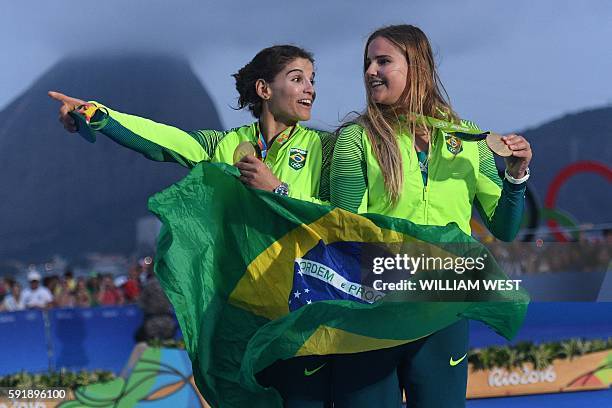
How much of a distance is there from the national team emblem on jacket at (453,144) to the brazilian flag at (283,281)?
24cm

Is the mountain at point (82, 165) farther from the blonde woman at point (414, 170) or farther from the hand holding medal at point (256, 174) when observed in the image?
the blonde woman at point (414, 170)

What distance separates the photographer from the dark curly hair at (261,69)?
11.7ft

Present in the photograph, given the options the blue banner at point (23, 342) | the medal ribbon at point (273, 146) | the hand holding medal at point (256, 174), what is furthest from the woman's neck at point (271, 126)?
the blue banner at point (23, 342)

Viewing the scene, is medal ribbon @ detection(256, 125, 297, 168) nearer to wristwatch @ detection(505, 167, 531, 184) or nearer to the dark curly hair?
the dark curly hair

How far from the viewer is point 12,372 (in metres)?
6.99

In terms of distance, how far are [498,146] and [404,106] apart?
13.3 inches

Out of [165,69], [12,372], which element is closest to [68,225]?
[165,69]

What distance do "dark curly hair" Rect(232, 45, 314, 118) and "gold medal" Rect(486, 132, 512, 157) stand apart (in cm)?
98

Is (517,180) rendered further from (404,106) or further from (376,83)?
(376,83)

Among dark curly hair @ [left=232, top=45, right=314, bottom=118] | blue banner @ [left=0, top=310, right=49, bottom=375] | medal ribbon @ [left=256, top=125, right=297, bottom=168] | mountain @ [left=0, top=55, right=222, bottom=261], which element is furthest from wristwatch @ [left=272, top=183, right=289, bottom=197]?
mountain @ [left=0, top=55, right=222, bottom=261]

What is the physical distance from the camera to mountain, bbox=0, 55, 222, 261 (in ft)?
66.4

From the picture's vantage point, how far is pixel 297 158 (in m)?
3.33

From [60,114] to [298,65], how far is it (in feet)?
2.83

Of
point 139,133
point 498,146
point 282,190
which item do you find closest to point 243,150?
A: point 282,190
